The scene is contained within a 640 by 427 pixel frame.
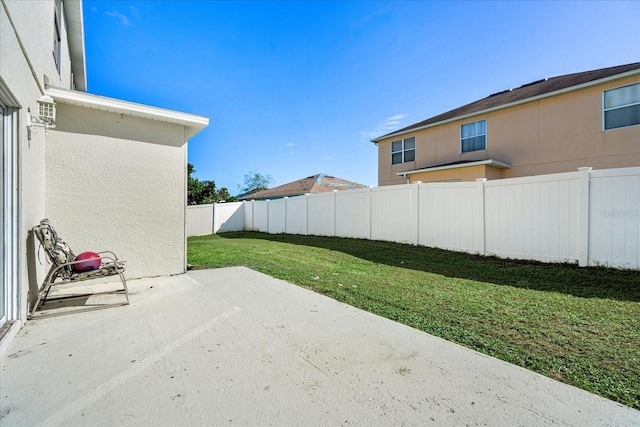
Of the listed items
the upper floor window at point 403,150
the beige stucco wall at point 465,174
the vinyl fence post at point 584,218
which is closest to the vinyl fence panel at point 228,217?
the upper floor window at point 403,150

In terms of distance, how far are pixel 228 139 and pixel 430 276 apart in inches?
1090

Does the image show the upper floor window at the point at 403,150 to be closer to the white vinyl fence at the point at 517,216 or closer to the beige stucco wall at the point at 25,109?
the white vinyl fence at the point at 517,216

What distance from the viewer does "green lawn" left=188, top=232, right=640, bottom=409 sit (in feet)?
7.68

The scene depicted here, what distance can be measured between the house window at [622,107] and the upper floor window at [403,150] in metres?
7.54

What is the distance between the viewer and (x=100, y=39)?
36.1 ft

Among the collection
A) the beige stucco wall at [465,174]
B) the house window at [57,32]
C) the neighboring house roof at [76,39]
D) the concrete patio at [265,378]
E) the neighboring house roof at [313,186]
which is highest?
the neighboring house roof at [76,39]

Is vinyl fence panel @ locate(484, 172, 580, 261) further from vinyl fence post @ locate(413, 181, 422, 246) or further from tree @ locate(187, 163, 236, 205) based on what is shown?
tree @ locate(187, 163, 236, 205)

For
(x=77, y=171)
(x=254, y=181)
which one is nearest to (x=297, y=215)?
(x=77, y=171)

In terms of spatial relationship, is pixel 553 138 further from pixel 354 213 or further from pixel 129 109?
pixel 129 109

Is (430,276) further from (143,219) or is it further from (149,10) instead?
(149,10)

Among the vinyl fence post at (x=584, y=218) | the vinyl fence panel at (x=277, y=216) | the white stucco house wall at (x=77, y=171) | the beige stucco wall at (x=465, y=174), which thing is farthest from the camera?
the vinyl fence panel at (x=277, y=216)

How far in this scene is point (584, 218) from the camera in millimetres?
5824

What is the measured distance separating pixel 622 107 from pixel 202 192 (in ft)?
90.0

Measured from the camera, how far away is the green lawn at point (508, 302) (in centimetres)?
234
